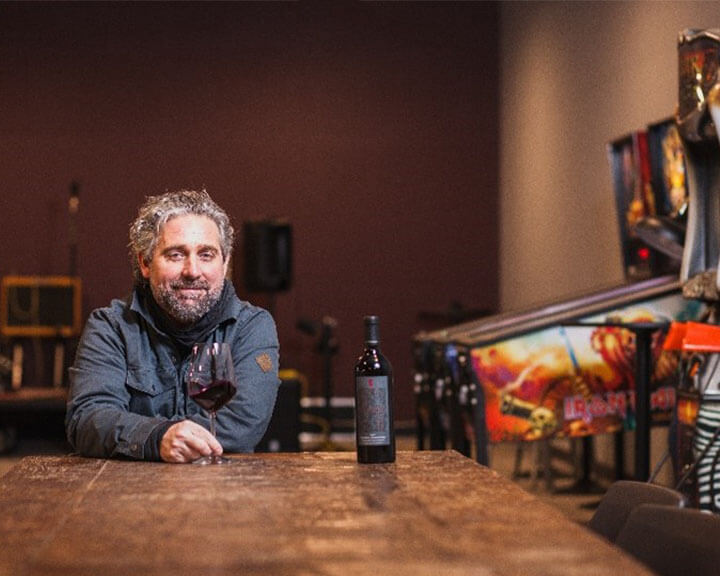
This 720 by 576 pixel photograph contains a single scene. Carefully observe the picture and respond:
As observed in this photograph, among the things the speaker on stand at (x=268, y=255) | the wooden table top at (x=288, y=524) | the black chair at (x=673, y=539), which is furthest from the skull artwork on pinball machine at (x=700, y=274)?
the speaker on stand at (x=268, y=255)

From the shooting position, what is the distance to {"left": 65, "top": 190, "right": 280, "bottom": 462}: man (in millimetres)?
2654

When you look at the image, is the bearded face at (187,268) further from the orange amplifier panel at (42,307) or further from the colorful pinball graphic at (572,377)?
the orange amplifier panel at (42,307)

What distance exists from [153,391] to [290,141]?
726cm

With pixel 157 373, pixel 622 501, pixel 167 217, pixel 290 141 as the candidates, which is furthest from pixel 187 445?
pixel 290 141

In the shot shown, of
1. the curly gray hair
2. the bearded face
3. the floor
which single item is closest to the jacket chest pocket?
the bearded face

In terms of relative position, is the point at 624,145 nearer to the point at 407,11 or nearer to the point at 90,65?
the point at 407,11

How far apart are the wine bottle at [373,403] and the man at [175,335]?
19.9 inches

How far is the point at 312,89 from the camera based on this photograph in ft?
32.3

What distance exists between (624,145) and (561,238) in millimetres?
1929

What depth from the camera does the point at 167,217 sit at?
108 inches

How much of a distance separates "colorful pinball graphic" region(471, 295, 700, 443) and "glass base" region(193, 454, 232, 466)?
2.70 metres

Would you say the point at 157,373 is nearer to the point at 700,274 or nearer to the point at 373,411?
the point at 373,411

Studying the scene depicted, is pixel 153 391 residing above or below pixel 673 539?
above

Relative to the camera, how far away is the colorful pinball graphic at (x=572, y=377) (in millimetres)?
4934
